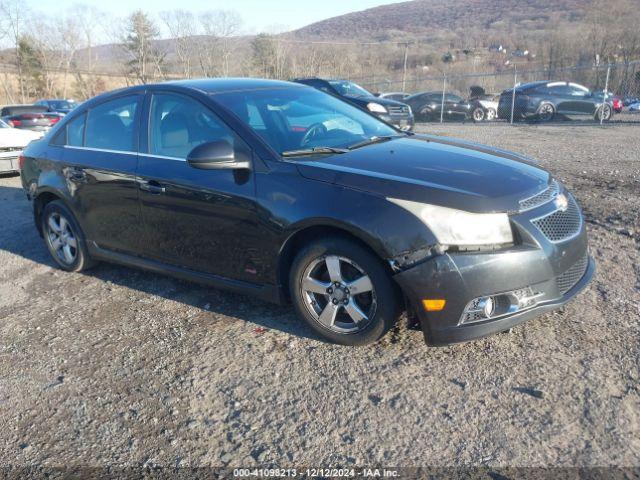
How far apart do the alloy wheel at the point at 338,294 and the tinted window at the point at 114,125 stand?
188 centimetres

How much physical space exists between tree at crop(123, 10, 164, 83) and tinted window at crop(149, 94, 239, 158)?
183 feet

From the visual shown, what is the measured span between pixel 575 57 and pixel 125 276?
4517 cm

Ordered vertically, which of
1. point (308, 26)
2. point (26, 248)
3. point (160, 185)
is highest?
point (308, 26)

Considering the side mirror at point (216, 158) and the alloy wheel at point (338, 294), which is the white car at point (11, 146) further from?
the alloy wheel at point (338, 294)

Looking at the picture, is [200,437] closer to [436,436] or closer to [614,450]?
[436,436]

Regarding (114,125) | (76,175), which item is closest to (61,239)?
(76,175)

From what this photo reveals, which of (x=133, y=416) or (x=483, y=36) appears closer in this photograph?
(x=133, y=416)

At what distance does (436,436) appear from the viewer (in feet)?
8.30

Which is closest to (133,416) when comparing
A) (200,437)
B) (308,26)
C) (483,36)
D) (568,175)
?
(200,437)

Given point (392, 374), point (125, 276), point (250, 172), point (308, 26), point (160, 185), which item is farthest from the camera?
point (308, 26)

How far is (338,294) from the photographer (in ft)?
10.7

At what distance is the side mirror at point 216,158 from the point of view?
343cm

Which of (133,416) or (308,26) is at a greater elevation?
(308,26)

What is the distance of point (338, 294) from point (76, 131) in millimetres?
3069
